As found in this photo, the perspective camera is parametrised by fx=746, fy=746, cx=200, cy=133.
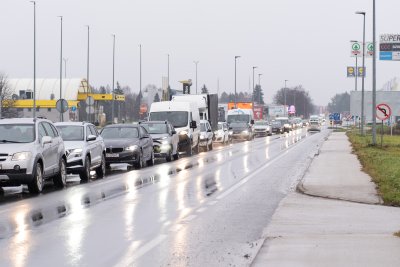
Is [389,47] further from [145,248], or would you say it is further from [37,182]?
[145,248]

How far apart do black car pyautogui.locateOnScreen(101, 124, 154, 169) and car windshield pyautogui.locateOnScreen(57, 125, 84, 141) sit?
305 cm

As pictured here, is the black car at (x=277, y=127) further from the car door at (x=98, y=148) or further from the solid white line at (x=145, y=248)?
the solid white line at (x=145, y=248)

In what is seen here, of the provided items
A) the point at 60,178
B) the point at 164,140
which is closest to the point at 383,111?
the point at 164,140

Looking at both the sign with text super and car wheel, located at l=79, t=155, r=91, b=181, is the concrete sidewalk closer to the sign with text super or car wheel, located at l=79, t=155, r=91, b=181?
car wheel, located at l=79, t=155, r=91, b=181

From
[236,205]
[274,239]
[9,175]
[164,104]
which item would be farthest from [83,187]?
[164,104]

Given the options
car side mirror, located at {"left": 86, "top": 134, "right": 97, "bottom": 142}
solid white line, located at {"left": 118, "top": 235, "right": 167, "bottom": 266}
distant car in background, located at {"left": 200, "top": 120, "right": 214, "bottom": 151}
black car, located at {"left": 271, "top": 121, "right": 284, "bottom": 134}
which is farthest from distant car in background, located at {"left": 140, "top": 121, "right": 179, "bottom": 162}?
black car, located at {"left": 271, "top": 121, "right": 284, "bottom": 134}

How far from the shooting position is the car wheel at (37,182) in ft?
55.2

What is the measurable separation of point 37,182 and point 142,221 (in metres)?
5.66

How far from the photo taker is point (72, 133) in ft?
75.0

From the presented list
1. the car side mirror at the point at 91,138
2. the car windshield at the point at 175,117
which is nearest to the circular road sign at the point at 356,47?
the car windshield at the point at 175,117

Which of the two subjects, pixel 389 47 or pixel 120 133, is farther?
pixel 389 47

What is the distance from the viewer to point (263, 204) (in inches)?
590

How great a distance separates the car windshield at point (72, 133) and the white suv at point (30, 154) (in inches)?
124

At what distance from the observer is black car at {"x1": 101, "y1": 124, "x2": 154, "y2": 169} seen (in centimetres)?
2611
